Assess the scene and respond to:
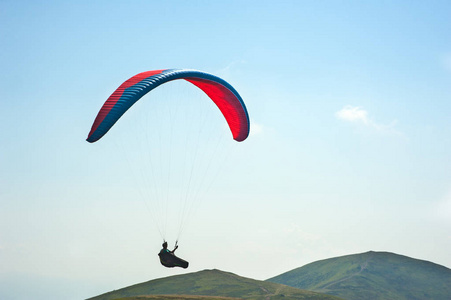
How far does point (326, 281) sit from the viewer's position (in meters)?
198

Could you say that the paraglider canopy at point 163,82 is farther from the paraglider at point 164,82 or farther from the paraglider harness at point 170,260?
the paraglider harness at point 170,260

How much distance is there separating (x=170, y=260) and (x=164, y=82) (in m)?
11.9

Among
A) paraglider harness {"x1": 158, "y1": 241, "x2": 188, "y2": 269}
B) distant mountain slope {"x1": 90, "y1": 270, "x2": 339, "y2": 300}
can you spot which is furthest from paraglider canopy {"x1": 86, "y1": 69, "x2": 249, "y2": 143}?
distant mountain slope {"x1": 90, "y1": 270, "x2": 339, "y2": 300}

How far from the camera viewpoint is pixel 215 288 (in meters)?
146

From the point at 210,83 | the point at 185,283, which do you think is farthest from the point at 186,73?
the point at 185,283

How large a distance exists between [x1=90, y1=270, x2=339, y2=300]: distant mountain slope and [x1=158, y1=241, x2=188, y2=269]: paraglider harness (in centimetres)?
9968

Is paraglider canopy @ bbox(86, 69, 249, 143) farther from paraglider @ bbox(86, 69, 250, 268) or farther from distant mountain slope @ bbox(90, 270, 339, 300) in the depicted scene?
distant mountain slope @ bbox(90, 270, 339, 300)

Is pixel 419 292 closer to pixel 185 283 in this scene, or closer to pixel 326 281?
pixel 326 281

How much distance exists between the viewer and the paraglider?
28575 millimetres

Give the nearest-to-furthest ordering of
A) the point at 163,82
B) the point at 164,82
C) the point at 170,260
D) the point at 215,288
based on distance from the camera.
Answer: the point at 163,82, the point at 164,82, the point at 170,260, the point at 215,288

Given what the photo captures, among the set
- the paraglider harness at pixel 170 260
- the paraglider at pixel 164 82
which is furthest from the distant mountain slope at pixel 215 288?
the paraglider harness at pixel 170 260

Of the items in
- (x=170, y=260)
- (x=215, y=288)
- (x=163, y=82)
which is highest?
(x=163, y=82)

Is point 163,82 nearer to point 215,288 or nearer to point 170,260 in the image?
point 170,260

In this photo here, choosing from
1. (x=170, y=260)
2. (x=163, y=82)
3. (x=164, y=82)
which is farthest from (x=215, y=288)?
(x=163, y=82)
